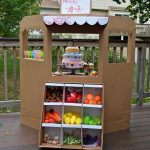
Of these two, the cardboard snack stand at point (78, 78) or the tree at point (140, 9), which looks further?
the tree at point (140, 9)

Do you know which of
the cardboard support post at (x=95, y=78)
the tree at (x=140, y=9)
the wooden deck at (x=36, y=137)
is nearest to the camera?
the wooden deck at (x=36, y=137)

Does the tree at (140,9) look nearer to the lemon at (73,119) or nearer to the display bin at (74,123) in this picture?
the display bin at (74,123)

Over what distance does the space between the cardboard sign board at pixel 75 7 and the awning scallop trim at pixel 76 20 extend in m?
0.19

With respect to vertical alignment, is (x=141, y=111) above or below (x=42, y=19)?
below

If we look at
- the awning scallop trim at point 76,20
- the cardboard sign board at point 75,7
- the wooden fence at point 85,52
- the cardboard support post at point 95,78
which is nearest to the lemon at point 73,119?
the cardboard support post at point 95,78

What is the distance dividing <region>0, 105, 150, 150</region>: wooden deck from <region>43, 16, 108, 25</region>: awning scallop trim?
4.37 ft

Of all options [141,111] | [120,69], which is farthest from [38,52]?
[141,111]

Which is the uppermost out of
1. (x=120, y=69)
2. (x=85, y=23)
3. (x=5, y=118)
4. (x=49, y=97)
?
(x=85, y=23)

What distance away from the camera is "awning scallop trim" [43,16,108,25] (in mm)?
3670

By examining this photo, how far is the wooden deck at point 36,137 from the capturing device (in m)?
3.79

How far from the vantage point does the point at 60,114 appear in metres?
3.87

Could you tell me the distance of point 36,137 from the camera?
13.3 feet

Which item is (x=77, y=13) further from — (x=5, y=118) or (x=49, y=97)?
(x=5, y=118)

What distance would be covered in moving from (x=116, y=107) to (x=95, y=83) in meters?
0.52
